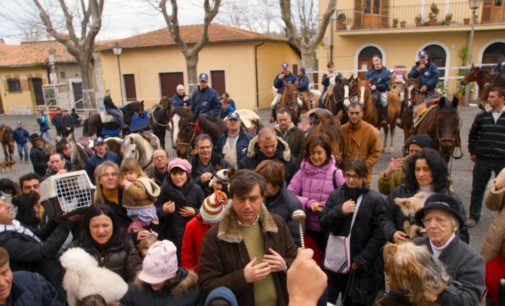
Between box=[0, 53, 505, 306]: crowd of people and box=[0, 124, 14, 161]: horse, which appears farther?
box=[0, 124, 14, 161]: horse

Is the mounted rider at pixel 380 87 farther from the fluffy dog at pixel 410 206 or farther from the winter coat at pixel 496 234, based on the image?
the fluffy dog at pixel 410 206

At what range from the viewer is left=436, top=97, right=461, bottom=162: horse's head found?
5992mm

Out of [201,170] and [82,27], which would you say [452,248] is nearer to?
[201,170]

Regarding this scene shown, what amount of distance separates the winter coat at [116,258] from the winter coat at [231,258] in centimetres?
84

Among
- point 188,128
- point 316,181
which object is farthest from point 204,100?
point 316,181

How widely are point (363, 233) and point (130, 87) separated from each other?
91.0ft

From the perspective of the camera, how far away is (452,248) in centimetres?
246

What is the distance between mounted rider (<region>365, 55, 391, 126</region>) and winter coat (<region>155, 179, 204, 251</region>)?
7.46 meters

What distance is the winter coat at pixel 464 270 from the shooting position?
2293mm

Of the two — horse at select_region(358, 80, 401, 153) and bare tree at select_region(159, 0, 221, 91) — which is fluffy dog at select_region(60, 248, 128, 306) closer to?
horse at select_region(358, 80, 401, 153)

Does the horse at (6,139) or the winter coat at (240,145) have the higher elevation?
the winter coat at (240,145)


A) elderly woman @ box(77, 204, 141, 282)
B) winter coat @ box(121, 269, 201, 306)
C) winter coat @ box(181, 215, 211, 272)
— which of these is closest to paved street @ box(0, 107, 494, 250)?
winter coat @ box(181, 215, 211, 272)

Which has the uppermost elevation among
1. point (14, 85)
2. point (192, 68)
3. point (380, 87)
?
point (192, 68)

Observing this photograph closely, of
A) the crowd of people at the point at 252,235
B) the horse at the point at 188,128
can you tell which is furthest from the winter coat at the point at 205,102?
the crowd of people at the point at 252,235
